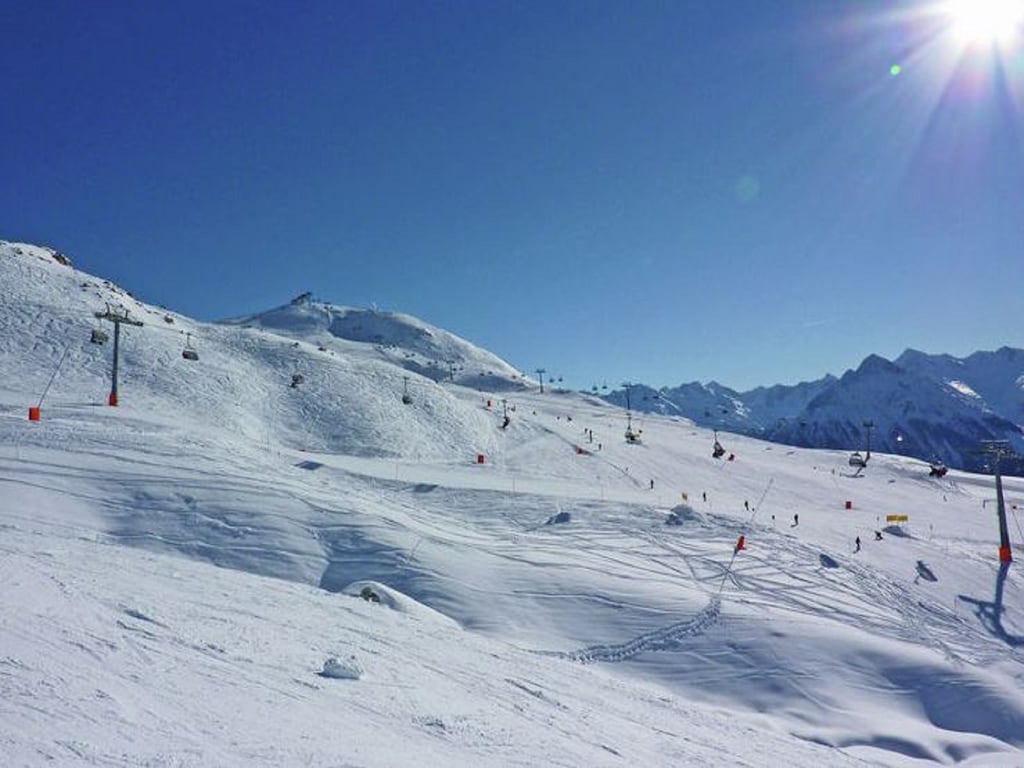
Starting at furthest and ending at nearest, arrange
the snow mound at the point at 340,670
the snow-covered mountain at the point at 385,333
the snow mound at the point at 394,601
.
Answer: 1. the snow-covered mountain at the point at 385,333
2. the snow mound at the point at 394,601
3. the snow mound at the point at 340,670

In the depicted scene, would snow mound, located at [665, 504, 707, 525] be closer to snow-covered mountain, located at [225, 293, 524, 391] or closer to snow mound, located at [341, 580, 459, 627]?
snow mound, located at [341, 580, 459, 627]


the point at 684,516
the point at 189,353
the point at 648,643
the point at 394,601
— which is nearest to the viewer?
the point at 394,601

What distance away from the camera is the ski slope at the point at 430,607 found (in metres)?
7.83

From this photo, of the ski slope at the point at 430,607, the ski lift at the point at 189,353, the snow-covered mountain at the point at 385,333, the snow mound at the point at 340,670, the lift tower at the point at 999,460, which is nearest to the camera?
the ski slope at the point at 430,607

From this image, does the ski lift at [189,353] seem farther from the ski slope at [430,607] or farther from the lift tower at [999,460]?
the lift tower at [999,460]

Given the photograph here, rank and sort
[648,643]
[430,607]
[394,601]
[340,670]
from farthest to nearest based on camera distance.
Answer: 1. [430,607]
2. [648,643]
3. [394,601]
4. [340,670]

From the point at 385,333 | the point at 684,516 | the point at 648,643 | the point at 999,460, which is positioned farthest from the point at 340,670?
the point at 385,333

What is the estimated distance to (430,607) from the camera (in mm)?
18625

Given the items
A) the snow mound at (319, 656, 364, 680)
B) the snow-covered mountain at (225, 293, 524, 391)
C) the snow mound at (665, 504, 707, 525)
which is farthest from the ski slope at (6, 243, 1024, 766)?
the snow-covered mountain at (225, 293, 524, 391)

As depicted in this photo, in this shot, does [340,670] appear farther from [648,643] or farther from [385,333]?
[385,333]

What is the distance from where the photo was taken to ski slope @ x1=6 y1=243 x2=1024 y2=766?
7828 mm

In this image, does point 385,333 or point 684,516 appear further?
point 385,333

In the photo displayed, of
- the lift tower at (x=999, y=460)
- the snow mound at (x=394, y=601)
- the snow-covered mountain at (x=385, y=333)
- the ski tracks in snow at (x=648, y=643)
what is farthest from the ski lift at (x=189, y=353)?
the snow-covered mountain at (x=385, y=333)

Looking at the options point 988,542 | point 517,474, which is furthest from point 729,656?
point 988,542
